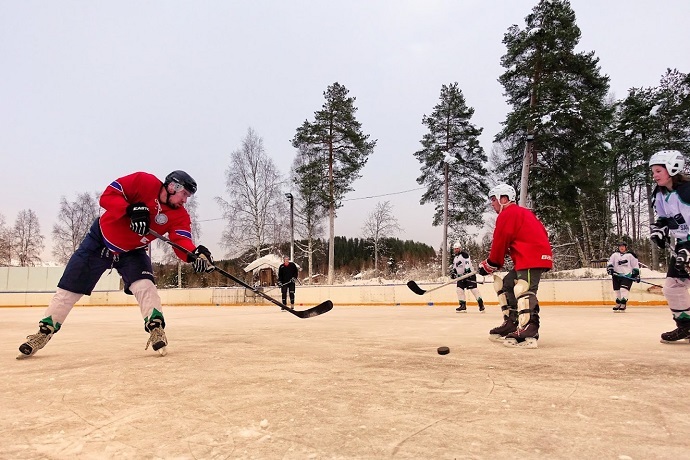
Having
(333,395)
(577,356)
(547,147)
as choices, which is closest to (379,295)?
(547,147)

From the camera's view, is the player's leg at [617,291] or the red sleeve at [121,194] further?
the player's leg at [617,291]

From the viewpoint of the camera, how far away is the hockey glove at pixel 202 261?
12.3 feet

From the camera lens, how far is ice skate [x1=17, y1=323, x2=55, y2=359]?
3461 mm

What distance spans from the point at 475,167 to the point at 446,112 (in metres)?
3.98

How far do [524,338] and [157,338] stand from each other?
10.9ft

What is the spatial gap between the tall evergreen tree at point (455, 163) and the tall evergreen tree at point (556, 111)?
554 centimetres

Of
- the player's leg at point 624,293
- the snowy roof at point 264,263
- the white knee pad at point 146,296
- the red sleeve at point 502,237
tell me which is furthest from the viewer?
the snowy roof at point 264,263

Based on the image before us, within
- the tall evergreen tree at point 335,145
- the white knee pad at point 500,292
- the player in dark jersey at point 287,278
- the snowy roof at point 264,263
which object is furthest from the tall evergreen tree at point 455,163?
the white knee pad at point 500,292

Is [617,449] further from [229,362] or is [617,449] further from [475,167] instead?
[475,167]

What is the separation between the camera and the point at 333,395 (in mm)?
2061

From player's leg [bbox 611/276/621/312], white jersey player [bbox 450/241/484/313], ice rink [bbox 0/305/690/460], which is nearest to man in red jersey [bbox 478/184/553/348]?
ice rink [bbox 0/305/690/460]

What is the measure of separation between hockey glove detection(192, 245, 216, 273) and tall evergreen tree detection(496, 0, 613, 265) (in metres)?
17.5

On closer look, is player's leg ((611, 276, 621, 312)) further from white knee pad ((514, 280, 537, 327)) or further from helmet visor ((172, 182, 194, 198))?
helmet visor ((172, 182, 194, 198))

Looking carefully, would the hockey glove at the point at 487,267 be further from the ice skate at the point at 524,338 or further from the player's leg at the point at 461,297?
the player's leg at the point at 461,297
